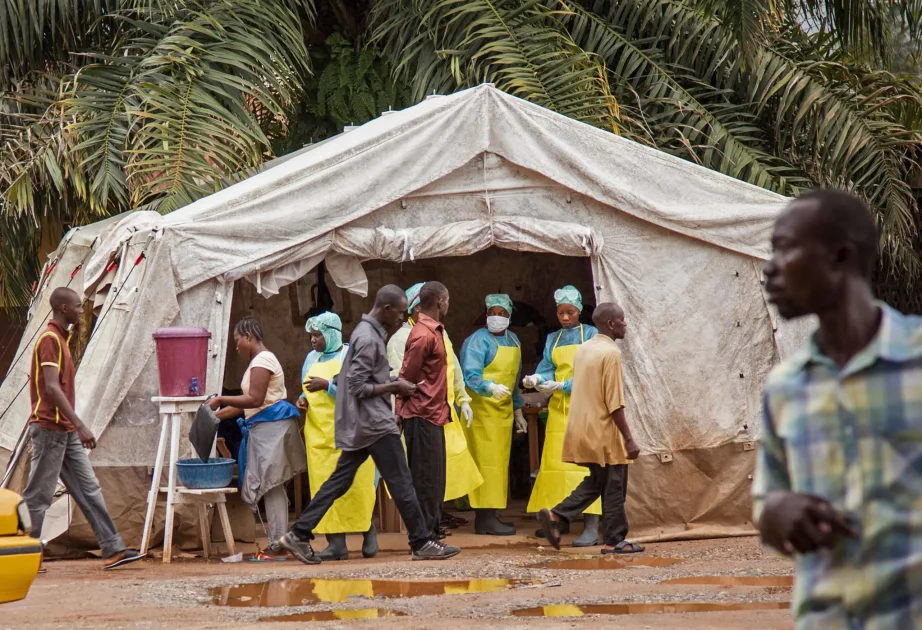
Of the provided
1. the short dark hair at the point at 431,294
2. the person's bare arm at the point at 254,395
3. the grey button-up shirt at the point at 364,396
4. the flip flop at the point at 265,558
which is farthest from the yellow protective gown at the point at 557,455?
the person's bare arm at the point at 254,395

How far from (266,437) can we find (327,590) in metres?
1.89

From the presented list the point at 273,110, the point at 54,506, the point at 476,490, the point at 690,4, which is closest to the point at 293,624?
the point at 54,506

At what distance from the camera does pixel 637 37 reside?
12.8 m

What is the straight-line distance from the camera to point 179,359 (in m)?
8.04

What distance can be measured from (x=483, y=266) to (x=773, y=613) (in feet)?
23.0

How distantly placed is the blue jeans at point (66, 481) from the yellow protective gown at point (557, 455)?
125 inches

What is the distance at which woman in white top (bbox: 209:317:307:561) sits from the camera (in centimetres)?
831

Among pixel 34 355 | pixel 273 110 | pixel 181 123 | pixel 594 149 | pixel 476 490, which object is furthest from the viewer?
pixel 273 110

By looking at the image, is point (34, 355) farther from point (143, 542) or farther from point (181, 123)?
point (181, 123)

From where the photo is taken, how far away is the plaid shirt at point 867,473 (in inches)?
84.8

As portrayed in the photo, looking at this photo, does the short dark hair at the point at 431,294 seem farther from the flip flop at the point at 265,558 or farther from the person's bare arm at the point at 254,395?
the flip flop at the point at 265,558

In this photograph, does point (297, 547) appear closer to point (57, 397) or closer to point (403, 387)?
point (403, 387)

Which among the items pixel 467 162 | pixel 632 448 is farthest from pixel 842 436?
pixel 467 162

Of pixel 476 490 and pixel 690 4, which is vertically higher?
pixel 690 4
